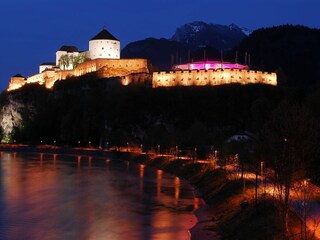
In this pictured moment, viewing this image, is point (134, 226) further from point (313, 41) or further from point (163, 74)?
point (313, 41)

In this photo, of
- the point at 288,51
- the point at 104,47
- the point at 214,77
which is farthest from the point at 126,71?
the point at 288,51

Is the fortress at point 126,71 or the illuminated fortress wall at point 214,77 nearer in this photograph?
the illuminated fortress wall at point 214,77

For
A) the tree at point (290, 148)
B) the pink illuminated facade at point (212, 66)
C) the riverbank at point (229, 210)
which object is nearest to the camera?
the tree at point (290, 148)

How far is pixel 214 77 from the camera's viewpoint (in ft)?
200

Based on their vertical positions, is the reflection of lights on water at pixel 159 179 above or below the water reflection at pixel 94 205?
above

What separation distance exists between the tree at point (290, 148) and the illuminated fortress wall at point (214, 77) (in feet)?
160

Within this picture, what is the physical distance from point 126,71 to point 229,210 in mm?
56482

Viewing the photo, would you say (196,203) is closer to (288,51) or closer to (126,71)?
(126,71)

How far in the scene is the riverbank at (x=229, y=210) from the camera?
13089mm

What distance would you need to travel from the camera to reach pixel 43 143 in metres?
74.1

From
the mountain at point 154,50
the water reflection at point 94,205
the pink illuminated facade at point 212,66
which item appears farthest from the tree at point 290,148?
the mountain at point 154,50

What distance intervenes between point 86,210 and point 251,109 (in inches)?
1472

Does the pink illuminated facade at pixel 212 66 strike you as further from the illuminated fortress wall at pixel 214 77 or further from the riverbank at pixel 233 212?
the riverbank at pixel 233 212

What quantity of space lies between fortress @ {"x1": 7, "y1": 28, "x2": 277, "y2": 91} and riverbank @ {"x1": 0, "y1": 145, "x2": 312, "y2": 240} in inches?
1152
